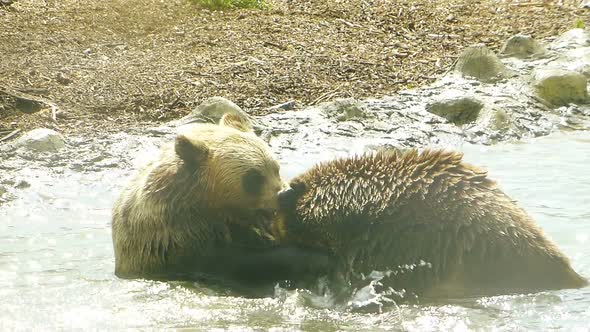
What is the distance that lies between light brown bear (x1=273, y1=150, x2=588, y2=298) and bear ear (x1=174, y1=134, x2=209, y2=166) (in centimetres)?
65

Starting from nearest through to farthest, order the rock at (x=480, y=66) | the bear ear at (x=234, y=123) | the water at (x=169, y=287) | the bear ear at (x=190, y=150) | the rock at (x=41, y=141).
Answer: the water at (x=169, y=287)
the bear ear at (x=190, y=150)
the bear ear at (x=234, y=123)
the rock at (x=41, y=141)
the rock at (x=480, y=66)

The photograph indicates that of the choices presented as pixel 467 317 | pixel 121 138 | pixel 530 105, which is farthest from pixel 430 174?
pixel 530 105

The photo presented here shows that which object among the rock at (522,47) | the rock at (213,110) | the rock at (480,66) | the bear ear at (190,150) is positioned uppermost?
the rock at (522,47)

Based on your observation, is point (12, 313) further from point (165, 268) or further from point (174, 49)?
point (174, 49)

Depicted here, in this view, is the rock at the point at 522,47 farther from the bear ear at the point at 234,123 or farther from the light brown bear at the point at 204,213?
the light brown bear at the point at 204,213

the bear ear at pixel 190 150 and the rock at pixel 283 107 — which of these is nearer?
the bear ear at pixel 190 150

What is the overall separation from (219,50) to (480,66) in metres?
3.58

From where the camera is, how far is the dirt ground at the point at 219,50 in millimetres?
11391

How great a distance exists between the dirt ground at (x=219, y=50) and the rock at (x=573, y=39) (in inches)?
26.2

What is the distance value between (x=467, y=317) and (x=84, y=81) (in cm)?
778

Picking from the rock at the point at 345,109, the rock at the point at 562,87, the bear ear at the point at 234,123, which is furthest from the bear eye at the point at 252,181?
the rock at the point at 562,87

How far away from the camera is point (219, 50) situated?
43.0 ft

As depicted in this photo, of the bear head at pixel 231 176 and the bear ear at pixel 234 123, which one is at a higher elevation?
the bear ear at pixel 234 123

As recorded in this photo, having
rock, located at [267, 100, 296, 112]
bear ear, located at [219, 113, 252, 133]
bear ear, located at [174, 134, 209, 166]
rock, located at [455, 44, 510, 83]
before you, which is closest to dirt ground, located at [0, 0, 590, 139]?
rock, located at [267, 100, 296, 112]
